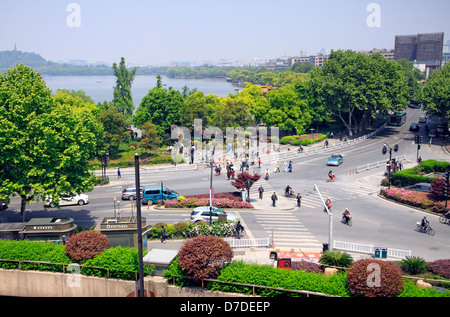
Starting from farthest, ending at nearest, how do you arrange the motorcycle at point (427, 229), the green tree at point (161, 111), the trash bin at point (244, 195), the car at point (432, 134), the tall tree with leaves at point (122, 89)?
the tall tree with leaves at point (122, 89) < the green tree at point (161, 111) < the car at point (432, 134) < the trash bin at point (244, 195) < the motorcycle at point (427, 229)

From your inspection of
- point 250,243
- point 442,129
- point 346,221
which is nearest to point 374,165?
point 346,221

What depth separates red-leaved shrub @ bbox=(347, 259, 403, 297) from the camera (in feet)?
55.2

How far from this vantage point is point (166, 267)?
2002 centimetres

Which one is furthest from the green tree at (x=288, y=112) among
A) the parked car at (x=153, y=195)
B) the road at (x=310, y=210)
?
the parked car at (x=153, y=195)

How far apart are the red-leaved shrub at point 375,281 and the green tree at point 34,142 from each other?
21.2 metres

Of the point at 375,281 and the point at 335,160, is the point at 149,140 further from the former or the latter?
the point at 375,281

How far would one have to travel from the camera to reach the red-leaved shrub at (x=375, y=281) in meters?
16.8

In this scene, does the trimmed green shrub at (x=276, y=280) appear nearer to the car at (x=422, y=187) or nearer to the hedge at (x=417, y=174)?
the car at (x=422, y=187)

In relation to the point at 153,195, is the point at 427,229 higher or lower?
lower

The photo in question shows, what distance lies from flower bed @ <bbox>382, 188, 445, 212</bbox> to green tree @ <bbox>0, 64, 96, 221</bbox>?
89.1 feet

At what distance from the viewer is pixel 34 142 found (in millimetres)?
30062

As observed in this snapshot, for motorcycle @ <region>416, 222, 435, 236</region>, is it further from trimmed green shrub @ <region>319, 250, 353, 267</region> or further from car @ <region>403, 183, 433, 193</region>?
trimmed green shrub @ <region>319, 250, 353, 267</region>

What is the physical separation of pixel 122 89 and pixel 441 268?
7168 cm
